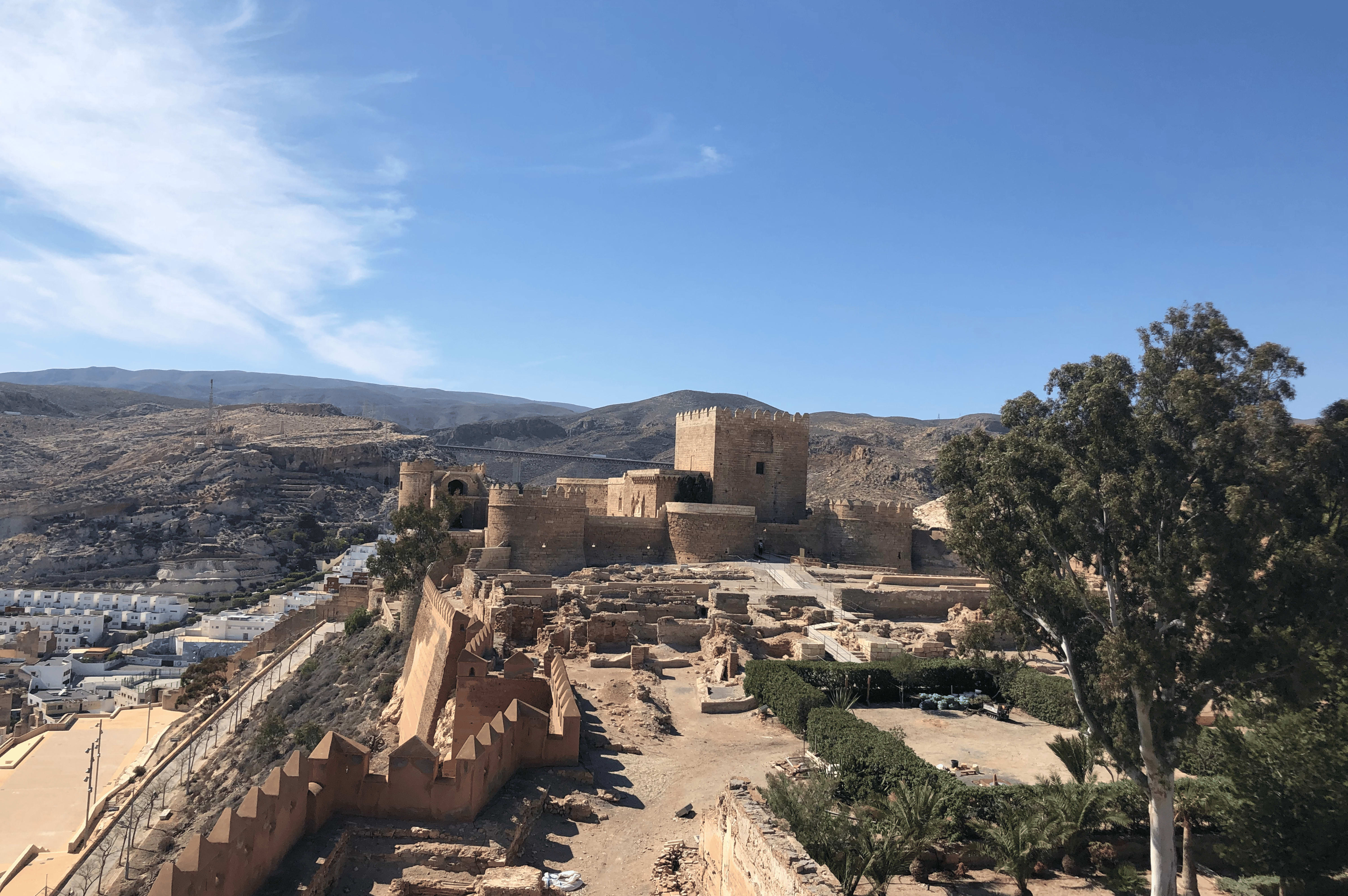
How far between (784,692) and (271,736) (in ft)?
45.3


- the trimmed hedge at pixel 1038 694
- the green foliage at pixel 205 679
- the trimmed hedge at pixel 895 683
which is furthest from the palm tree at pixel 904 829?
the green foliage at pixel 205 679

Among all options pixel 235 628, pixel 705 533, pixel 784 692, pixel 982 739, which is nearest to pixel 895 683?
pixel 982 739

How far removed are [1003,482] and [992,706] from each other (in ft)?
27.9

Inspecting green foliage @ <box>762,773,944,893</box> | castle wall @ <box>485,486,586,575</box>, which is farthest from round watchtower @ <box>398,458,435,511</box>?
green foliage @ <box>762,773,944,893</box>

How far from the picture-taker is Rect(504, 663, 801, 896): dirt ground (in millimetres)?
10289

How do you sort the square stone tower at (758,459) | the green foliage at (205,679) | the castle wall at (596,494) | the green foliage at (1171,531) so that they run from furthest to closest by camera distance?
the castle wall at (596,494)
the green foliage at (205,679)
the square stone tower at (758,459)
the green foliage at (1171,531)

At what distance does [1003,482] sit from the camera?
427 inches

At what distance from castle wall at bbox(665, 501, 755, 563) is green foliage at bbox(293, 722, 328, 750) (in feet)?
49.0

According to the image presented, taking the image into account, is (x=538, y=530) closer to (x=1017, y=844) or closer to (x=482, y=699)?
(x=482, y=699)

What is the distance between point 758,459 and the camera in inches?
1433

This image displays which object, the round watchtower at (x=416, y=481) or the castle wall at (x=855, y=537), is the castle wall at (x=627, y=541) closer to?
the castle wall at (x=855, y=537)

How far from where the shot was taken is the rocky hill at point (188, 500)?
69.7m

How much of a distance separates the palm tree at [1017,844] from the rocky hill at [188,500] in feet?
219

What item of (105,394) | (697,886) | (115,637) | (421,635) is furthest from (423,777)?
(105,394)
